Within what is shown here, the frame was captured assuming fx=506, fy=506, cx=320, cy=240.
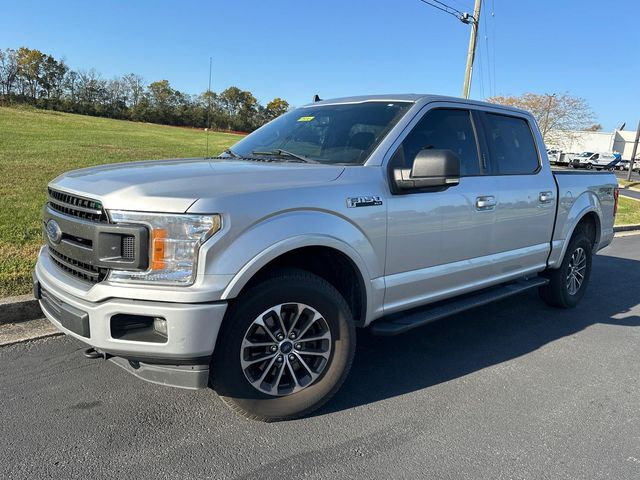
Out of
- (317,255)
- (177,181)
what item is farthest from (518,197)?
(177,181)

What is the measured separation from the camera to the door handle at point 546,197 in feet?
15.2

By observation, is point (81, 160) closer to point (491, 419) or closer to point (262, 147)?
point (262, 147)

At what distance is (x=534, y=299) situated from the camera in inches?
232

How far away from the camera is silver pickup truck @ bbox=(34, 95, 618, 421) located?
2508mm

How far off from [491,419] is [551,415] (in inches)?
16.6

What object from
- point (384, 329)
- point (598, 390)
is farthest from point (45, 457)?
point (598, 390)

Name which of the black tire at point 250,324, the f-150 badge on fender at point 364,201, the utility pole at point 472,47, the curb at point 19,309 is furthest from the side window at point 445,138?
the utility pole at point 472,47

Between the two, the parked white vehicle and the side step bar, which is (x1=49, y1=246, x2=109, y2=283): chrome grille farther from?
the parked white vehicle

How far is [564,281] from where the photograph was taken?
534 centimetres

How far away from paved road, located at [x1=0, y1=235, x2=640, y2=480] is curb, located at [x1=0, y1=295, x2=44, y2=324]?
18.4 inches

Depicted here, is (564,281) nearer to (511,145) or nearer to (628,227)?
(511,145)

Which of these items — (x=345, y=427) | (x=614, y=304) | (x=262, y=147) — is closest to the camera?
(x=345, y=427)

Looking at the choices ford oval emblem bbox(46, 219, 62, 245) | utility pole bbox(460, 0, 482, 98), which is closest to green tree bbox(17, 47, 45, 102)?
utility pole bbox(460, 0, 482, 98)

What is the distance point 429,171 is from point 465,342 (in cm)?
191
